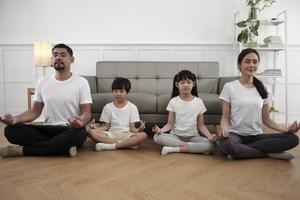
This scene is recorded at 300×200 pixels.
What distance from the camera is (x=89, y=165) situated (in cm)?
164

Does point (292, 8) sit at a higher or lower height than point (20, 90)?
higher

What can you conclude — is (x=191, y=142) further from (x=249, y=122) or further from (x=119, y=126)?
(x=119, y=126)

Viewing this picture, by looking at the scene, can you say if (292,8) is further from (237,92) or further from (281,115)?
(237,92)

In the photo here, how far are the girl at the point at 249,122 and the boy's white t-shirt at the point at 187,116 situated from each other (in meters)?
0.24

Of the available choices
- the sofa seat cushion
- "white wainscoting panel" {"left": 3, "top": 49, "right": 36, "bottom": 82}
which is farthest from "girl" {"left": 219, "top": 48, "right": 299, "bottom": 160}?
"white wainscoting panel" {"left": 3, "top": 49, "right": 36, "bottom": 82}

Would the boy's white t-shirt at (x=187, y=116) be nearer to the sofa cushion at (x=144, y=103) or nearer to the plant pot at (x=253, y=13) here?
the sofa cushion at (x=144, y=103)

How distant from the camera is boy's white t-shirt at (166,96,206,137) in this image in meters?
2.07

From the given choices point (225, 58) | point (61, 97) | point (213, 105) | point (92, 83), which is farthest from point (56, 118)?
point (225, 58)

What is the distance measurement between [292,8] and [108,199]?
360cm

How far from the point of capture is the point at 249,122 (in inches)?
74.2

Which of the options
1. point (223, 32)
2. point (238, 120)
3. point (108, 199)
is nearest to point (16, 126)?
point (108, 199)

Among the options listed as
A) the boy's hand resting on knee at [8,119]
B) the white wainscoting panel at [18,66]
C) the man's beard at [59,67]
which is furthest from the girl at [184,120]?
the white wainscoting panel at [18,66]

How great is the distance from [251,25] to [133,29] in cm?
153

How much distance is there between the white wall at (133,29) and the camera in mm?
3516
